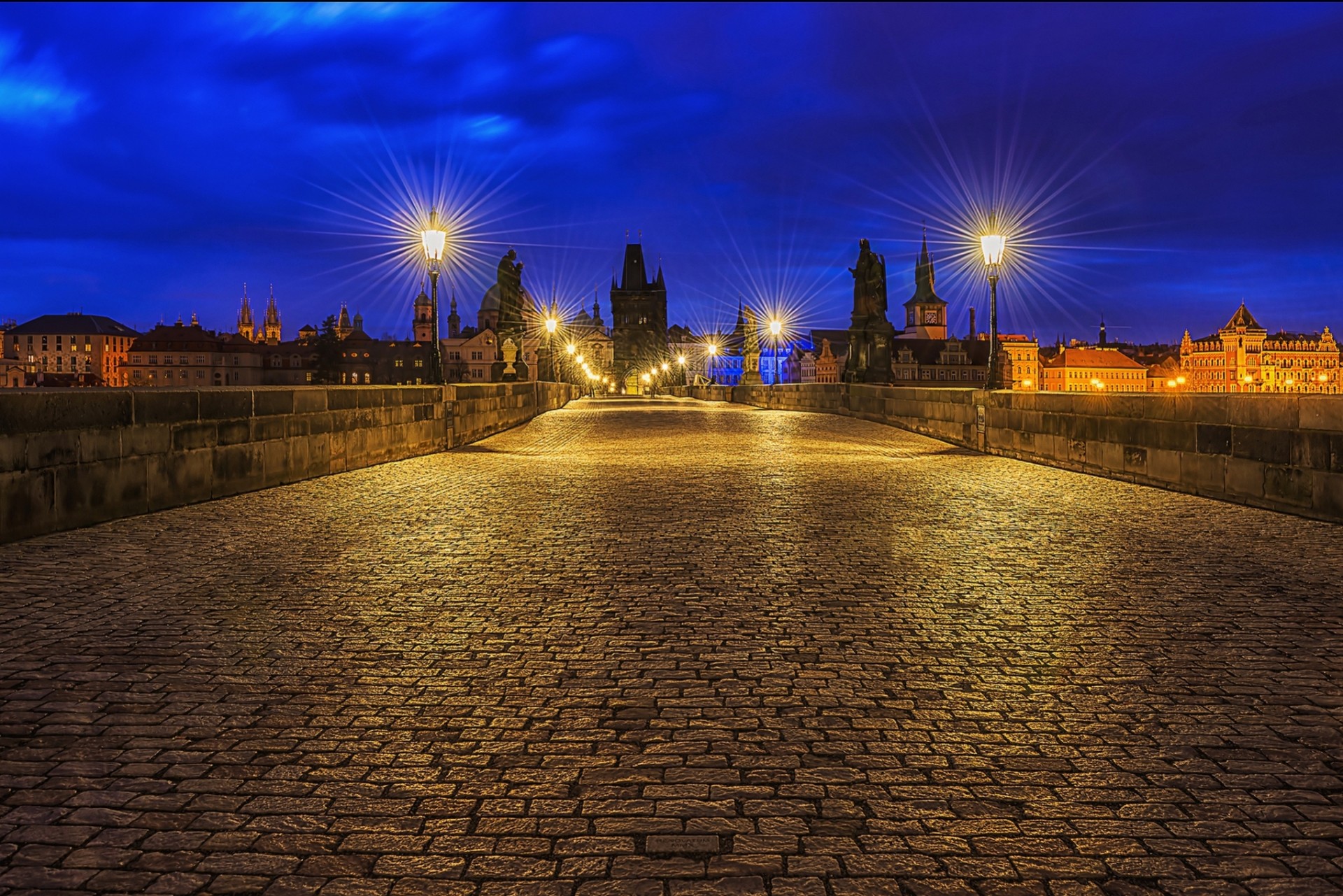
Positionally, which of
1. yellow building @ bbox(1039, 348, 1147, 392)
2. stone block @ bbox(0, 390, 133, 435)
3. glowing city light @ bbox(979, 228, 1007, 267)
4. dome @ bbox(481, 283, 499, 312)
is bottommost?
stone block @ bbox(0, 390, 133, 435)

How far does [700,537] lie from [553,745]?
515 centimetres

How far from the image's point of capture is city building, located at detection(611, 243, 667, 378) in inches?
7293

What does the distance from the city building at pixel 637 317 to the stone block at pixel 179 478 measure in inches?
6737

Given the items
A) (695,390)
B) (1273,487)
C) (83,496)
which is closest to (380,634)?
(83,496)

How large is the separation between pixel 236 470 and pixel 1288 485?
11.9 metres

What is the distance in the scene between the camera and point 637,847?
3074 mm

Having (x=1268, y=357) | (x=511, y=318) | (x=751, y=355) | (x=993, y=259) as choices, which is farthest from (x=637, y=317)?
(x=993, y=259)

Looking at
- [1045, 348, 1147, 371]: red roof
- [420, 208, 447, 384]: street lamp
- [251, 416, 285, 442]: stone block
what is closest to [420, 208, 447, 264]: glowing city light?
[420, 208, 447, 384]: street lamp

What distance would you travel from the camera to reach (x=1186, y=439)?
12242mm

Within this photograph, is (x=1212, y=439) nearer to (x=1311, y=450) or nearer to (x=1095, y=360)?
(x=1311, y=450)

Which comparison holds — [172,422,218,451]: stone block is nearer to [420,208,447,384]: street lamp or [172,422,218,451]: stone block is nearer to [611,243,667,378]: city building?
[420,208,447,384]: street lamp

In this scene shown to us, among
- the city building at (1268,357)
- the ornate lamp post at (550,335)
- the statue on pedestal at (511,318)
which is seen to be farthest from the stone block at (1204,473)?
the city building at (1268,357)

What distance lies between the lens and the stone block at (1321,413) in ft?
31.8

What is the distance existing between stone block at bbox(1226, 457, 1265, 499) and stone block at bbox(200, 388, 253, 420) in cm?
1168
